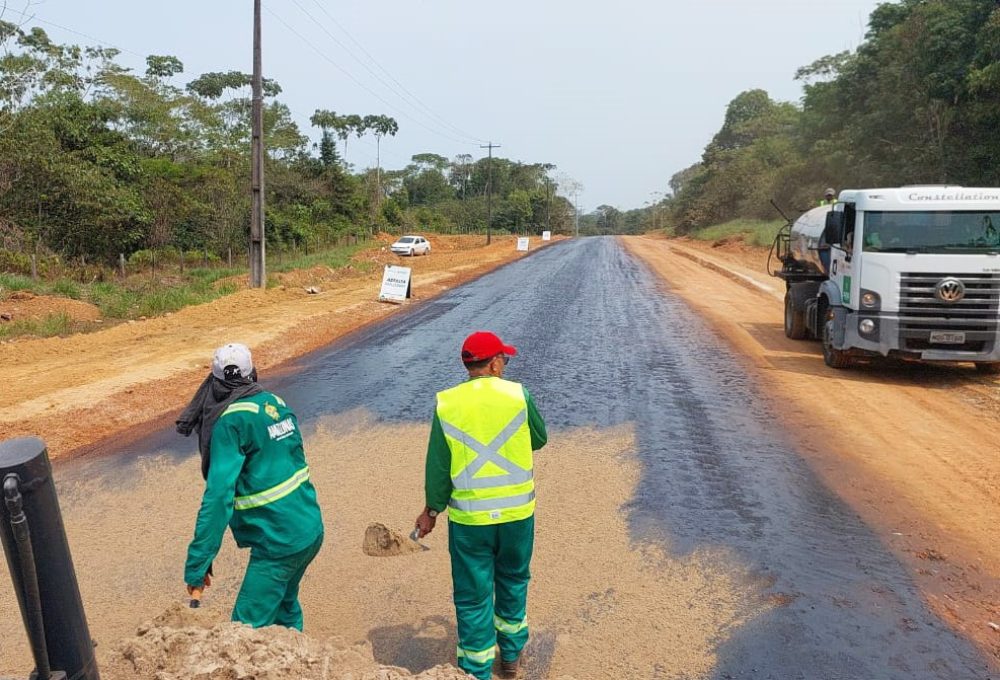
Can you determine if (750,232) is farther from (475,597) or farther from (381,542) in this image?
(475,597)

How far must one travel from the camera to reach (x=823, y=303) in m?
12.9

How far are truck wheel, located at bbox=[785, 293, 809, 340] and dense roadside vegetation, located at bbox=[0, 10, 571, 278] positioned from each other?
74.1 ft

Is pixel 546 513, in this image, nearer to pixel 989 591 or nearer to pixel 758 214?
pixel 989 591

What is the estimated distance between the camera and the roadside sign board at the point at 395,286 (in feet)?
69.1

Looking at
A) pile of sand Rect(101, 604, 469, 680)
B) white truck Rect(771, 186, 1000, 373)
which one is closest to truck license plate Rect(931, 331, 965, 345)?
white truck Rect(771, 186, 1000, 373)

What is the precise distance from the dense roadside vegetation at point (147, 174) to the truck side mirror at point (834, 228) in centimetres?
2355

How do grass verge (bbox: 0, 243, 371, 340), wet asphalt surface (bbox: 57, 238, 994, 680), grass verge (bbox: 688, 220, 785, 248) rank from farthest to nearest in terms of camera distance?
1. grass verge (bbox: 688, 220, 785, 248)
2. grass verge (bbox: 0, 243, 371, 340)
3. wet asphalt surface (bbox: 57, 238, 994, 680)

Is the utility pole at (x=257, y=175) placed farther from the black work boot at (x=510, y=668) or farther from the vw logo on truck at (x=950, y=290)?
the black work boot at (x=510, y=668)

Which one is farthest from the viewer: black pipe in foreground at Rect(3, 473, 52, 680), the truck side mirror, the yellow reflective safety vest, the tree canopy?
the tree canopy

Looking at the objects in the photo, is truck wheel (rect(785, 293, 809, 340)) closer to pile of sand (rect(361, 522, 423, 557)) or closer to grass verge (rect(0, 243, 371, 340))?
pile of sand (rect(361, 522, 423, 557))

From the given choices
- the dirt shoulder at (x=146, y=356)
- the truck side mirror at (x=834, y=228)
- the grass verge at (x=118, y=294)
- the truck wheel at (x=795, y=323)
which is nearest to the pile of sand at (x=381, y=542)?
the dirt shoulder at (x=146, y=356)

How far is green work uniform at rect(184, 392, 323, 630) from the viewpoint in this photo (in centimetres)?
367

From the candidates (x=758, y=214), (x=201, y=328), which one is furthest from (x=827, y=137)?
(x=201, y=328)

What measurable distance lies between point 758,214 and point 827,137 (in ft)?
46.3
